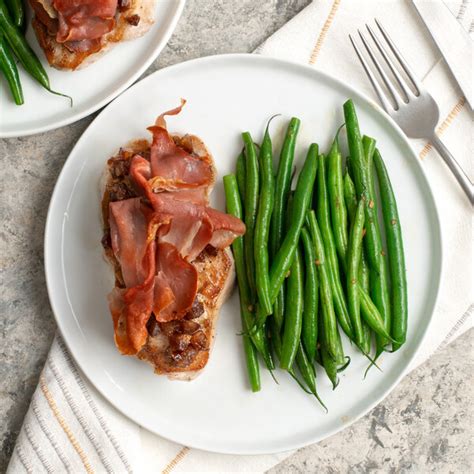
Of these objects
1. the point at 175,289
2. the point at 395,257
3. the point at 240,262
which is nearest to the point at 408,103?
the point at 395,257

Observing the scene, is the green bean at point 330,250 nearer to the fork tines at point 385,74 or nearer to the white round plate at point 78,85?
the fork tines at point 385,74

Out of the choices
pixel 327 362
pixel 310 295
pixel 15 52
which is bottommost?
pixel 327 362

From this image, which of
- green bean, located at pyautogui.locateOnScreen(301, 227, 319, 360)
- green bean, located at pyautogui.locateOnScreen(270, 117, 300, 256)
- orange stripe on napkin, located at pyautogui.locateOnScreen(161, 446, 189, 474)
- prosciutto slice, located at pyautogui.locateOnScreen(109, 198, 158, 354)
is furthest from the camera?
orange stripe on napkin, located at pyautogui.locateOnScreen(161, 446, 189, 474)

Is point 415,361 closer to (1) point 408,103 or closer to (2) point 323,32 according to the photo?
(1) point 408,103

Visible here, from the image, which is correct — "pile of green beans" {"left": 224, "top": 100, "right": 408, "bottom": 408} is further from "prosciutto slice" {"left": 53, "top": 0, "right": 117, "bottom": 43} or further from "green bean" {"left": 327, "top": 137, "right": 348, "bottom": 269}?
"prosciutto slice" {"left": 53, "top": 0, "right": 117, "bottom": 43}

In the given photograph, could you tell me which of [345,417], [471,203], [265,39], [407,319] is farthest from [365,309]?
[265,39]

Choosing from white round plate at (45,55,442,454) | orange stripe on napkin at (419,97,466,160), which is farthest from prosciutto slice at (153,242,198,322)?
orange stripe on napkin at (419,97,466,160)
